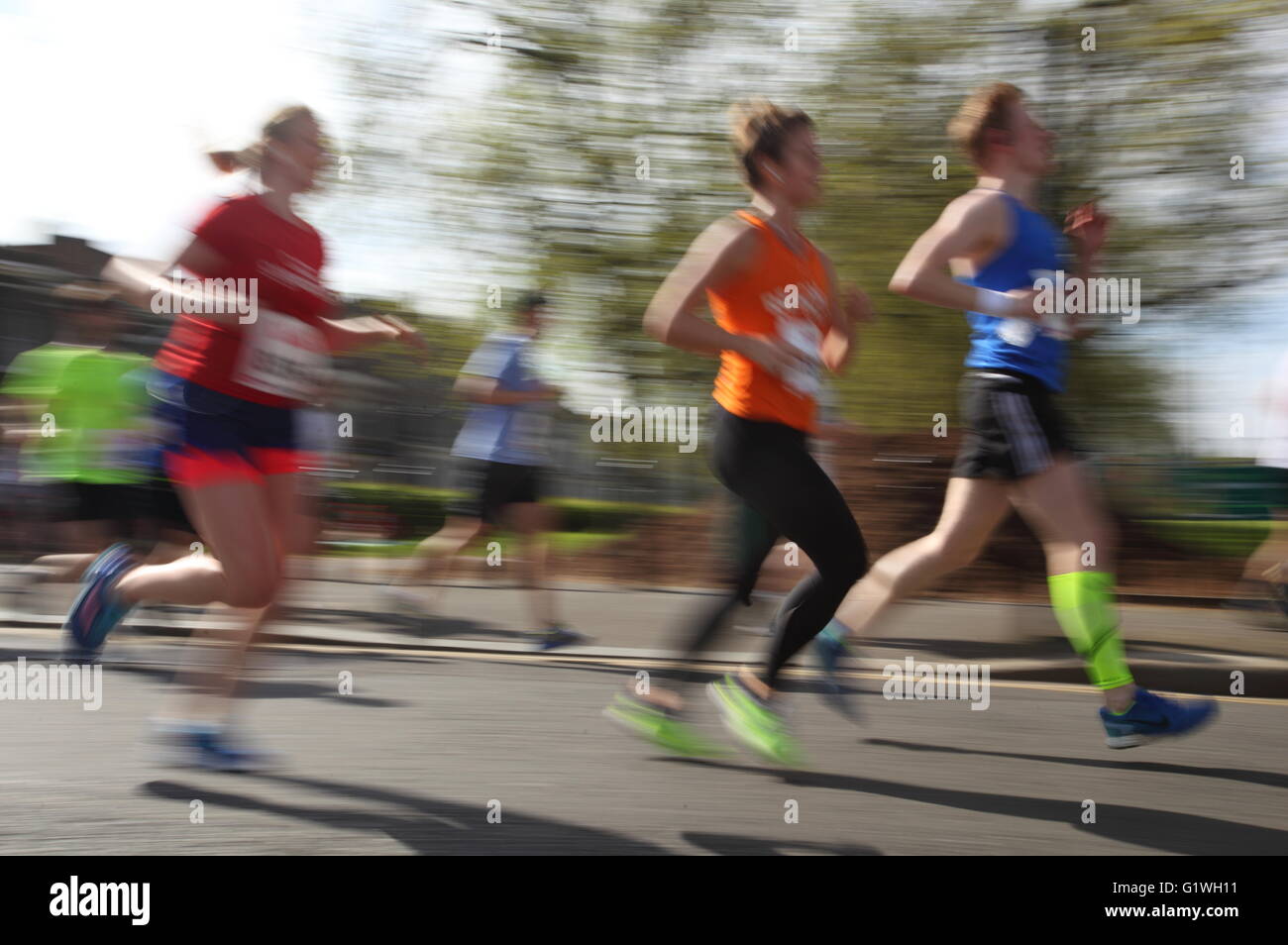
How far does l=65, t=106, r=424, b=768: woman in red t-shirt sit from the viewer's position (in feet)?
11.2

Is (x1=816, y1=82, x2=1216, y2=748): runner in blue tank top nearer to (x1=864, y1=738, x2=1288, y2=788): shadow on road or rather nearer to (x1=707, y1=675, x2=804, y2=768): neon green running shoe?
(x1=864, y1=738, x2=1288, y2=788): shadow on road

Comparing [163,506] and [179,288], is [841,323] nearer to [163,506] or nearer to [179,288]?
[179,288]

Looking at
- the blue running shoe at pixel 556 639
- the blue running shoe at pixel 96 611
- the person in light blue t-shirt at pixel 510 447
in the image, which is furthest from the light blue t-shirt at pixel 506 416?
the blue running shoe at pixel 96 611

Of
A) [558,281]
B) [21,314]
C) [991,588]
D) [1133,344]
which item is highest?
[21,314]

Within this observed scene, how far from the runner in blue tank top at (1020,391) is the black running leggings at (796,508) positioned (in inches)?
20.2

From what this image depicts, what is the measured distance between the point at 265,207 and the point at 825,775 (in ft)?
7.72

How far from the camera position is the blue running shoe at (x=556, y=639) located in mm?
6191

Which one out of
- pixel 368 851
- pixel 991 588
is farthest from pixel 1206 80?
pixel 368 851

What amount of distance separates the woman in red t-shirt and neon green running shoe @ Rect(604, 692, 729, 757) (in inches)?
45.5

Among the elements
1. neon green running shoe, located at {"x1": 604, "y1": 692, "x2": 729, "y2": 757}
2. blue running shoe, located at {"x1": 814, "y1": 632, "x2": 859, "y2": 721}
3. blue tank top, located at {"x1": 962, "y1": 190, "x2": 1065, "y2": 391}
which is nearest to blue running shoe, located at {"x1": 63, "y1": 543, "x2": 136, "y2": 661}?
neon green running shoe, located at {"x1": 604, "y1": 692, "x2": 729, "y2": 757}

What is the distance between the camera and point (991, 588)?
8516mm

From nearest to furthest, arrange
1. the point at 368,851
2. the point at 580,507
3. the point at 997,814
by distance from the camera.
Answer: the point at 368,851
the point at 997,814
the point at 580,507

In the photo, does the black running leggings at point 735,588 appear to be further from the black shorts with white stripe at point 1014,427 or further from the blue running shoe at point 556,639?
the blue running shoe at point 556,639

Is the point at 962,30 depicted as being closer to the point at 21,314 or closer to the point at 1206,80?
the point at 1206,80
